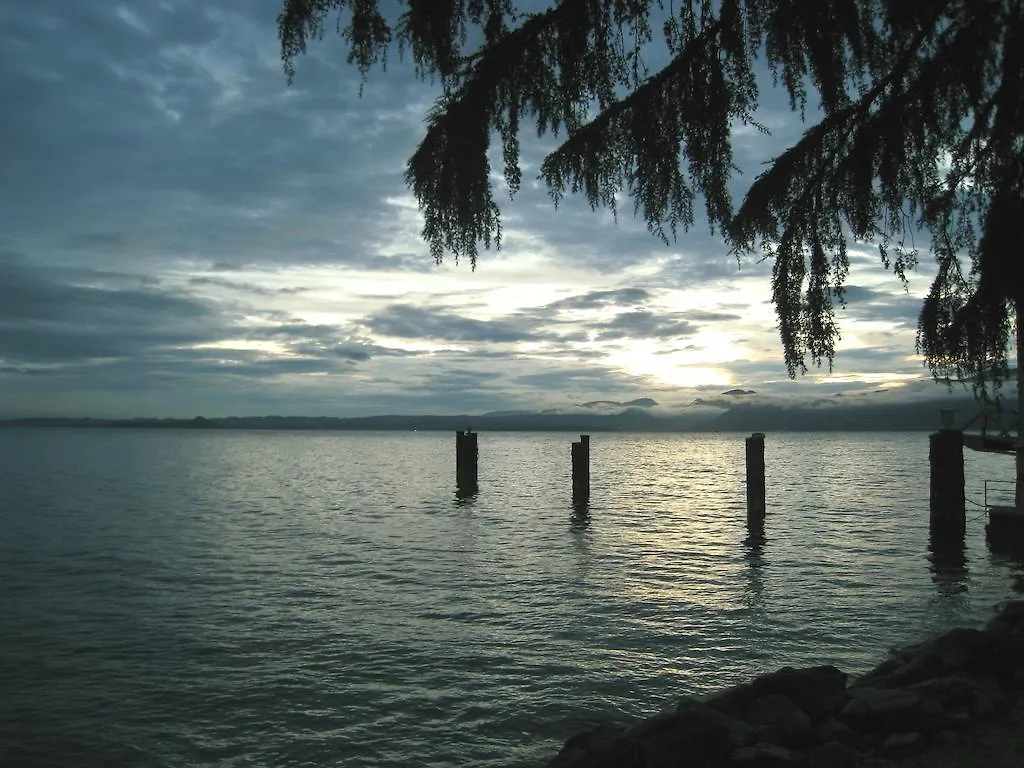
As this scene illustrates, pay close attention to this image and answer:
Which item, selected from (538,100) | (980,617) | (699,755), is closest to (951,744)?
(699,755)

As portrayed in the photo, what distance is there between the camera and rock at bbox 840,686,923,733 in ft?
22.6

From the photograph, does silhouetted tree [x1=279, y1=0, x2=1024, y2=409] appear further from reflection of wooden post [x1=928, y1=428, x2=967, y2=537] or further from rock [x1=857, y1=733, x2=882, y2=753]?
reflection of wooden post [x1=928, y1=428, x2=967, y2=537]

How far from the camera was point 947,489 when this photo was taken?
23.6 metres

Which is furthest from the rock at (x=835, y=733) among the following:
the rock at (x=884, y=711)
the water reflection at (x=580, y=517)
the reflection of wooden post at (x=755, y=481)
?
the water reflection at (x=580, y=517)

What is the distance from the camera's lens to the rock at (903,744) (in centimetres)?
639

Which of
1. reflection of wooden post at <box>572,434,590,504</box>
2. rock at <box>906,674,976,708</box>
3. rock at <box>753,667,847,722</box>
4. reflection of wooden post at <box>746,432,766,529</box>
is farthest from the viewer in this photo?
reflection of wooden post at <box>572,434,590,504</box>

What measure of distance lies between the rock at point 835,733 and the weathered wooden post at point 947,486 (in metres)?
18.3

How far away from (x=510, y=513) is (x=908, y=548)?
56.5ft

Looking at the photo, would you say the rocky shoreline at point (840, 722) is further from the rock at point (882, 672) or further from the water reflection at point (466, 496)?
the water reflection at point (466, 496)

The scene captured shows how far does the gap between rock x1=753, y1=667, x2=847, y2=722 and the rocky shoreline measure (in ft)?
0.03

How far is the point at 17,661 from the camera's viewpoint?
12312 millimetres

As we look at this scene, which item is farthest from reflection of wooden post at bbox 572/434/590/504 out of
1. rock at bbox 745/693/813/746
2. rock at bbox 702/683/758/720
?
rock at bbox 745/693/813/746

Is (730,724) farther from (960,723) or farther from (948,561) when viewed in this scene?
(948,561)

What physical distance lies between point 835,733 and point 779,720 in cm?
52
